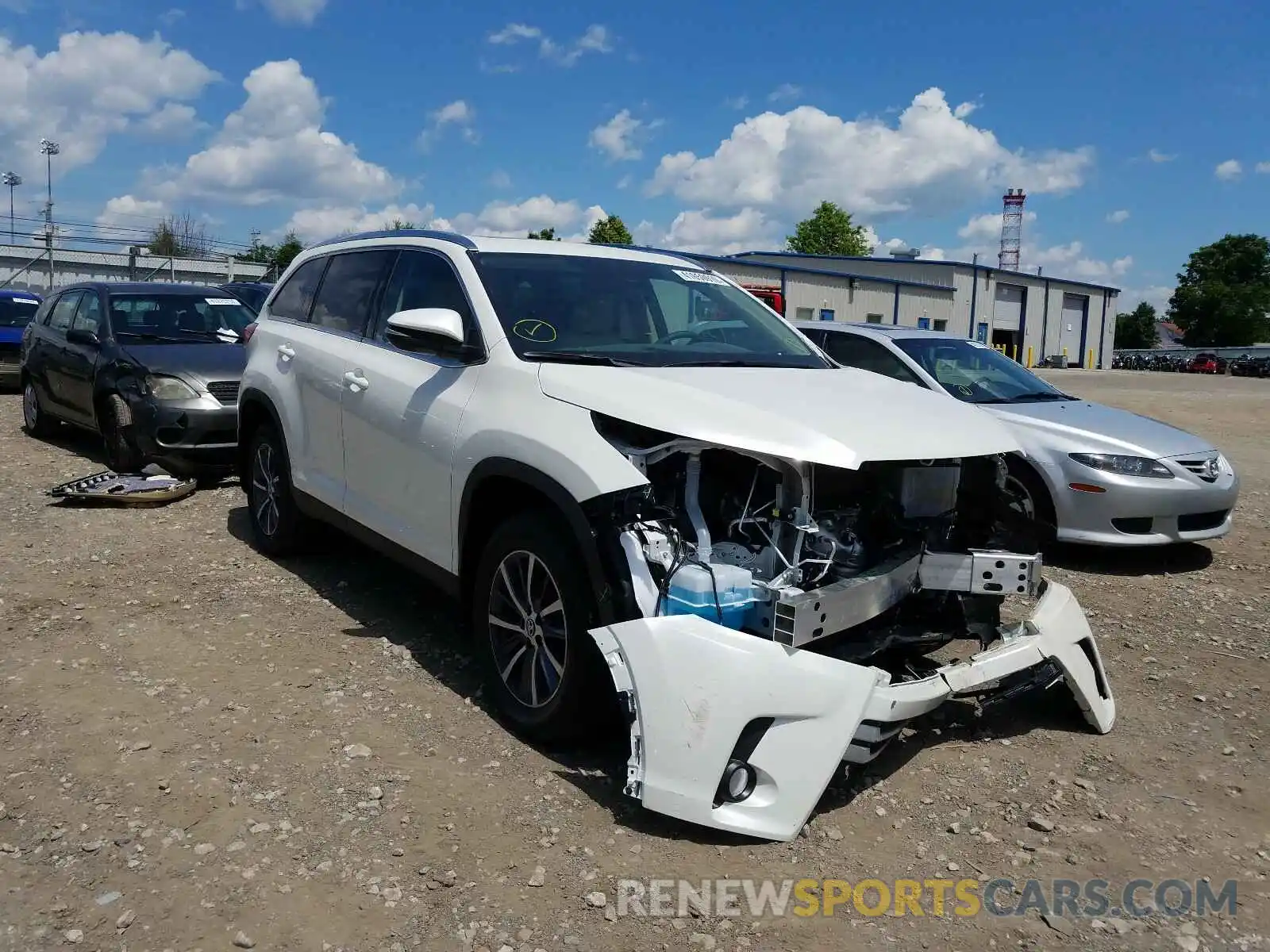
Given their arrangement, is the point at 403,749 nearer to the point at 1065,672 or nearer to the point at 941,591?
the point at 941,591

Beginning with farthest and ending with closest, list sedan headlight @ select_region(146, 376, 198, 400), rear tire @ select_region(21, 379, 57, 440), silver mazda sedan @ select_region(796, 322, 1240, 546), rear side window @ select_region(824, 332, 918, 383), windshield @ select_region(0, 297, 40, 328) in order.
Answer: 1. windshield @ select_region(0, 297, 40, 328)
2. rear tire @ select_region(21, 379, 57, 440)
3. sedan headlight @ select_region(146, 376, 198, 400)
4. rear side window @ select_region(824, 332, 918, 383)
5. silver mazda sedan @ select_region(796, 322, 1240, 546)

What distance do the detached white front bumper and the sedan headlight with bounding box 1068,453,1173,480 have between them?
13.6 ft

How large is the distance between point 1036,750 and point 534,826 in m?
2.01

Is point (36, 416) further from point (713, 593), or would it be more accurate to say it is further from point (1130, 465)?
point (1130, 465)

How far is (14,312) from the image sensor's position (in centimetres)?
1602

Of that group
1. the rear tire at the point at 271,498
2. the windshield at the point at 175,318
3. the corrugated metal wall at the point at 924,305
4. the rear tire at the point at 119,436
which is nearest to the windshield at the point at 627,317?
the rear tire at the point at 271,498

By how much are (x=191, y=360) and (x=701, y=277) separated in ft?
17.8

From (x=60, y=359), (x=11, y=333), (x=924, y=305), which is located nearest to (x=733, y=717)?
(x=60, y=359)

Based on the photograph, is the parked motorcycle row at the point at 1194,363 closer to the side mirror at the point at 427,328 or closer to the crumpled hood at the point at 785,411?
the crumpled hood at the point at 785,411

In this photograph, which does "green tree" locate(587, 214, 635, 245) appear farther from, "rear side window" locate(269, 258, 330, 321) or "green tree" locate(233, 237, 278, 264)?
"rear side window" locate(269, 258, 330, 321)

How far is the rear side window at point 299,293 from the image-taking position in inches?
222

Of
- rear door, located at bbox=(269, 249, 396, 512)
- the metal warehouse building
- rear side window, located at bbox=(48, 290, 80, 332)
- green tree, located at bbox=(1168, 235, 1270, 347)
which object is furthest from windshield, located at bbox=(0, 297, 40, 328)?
green tree, located at bbox=(1168, 235, 1270, 347)

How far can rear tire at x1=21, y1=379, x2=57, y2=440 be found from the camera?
10594 mm

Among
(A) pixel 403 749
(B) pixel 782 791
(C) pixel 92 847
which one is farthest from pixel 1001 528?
(C) pixel 92 847
